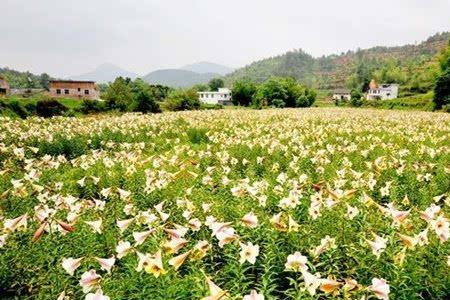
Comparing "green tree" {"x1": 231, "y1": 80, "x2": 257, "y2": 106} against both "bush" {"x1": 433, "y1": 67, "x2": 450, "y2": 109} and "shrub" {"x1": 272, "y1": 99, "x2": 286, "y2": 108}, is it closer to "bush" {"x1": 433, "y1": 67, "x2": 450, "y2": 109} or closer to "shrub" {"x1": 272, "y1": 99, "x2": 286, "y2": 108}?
"shrub" {"x1": 272, "y1": 99, "x2": 286, "y2": 108}

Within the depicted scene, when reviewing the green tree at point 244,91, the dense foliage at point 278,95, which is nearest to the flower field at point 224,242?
the dense foliage at point 278,95

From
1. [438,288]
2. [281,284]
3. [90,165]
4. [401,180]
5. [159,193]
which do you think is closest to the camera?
[438,288]

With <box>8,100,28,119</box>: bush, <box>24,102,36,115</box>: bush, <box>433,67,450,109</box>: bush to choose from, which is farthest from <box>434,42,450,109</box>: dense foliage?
<box>8,100,28,119</box>: bush

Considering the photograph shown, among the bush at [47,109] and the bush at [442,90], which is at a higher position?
the bush at [442,90]

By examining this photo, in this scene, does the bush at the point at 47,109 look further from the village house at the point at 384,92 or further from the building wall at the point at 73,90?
the village house at the point at 384,92

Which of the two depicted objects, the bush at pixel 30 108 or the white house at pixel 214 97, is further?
the white house at pixel 214 97

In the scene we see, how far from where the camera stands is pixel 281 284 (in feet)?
18.2

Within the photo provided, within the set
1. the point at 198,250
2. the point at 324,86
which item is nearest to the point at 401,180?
the point at 198,250

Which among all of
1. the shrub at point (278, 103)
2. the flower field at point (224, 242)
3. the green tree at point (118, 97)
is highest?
the green tree at point (118, 97)

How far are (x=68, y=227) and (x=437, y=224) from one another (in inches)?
150

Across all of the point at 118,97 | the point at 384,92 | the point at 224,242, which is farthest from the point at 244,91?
the point at 224,242

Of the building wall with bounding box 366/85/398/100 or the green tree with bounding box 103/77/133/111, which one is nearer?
the green tree with bounding box 103/77/133/111

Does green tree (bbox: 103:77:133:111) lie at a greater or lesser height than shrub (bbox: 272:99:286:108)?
greater

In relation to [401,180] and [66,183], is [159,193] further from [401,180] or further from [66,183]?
[401,180]
